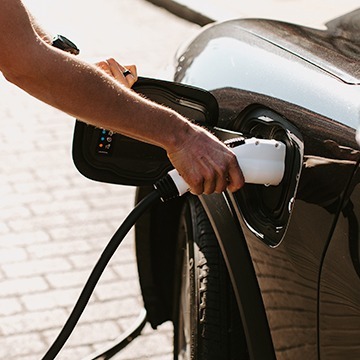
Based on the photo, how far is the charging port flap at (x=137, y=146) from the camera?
9.87 feet

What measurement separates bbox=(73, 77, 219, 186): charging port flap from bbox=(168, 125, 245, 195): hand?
0.41m

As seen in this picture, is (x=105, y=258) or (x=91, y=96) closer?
(x=91, y=96)

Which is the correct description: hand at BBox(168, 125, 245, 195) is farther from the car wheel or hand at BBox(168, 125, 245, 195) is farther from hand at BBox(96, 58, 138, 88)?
the car wheel

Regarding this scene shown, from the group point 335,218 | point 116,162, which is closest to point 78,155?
point 116,162

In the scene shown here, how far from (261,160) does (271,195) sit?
18 centimetres

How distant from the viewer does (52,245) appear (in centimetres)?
525

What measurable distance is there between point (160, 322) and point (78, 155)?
1287 mm

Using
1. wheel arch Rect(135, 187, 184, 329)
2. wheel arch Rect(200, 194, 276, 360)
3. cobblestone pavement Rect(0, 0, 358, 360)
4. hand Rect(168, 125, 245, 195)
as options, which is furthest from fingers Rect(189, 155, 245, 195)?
cobblestone pavement Rect(0, 0, 358, 360)

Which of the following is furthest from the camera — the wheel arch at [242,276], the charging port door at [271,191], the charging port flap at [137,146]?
the charging port flap at [137,146]

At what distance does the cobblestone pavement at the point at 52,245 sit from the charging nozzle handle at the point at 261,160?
1483 millimetres

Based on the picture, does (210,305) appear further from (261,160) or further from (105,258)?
(261,160)

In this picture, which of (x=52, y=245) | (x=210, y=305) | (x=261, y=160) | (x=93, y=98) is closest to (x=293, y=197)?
(x=261, y=160)

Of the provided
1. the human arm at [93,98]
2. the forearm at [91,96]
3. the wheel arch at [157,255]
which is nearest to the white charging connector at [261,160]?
the human arm at [93,98]

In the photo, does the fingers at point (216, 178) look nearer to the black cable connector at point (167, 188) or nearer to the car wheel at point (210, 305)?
the black cable connector at point (167, 188)
